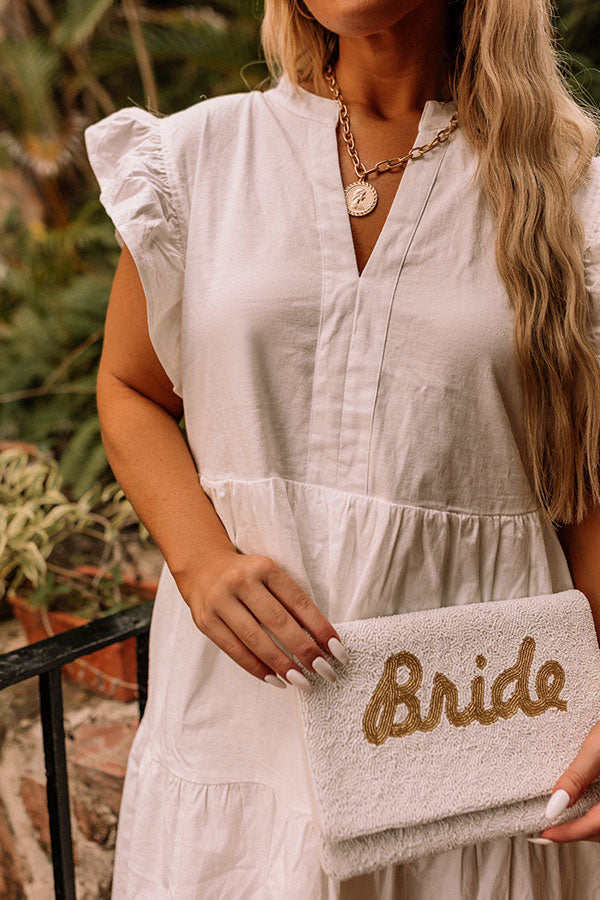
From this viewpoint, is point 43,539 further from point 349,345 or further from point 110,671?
point 349,345

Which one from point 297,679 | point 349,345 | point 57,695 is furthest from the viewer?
point 57,695

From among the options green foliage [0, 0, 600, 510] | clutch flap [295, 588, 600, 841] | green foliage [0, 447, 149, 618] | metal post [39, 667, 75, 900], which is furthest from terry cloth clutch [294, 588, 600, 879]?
green foliage [0, 0, 600, 510]

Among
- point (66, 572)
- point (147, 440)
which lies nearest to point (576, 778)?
point (147, 440)

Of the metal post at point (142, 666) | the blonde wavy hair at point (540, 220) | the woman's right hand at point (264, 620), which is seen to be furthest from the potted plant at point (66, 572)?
the blonde wavy hair at point (540, 220)

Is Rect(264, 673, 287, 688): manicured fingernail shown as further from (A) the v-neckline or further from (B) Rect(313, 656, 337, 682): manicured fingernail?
(A) the v-neckline

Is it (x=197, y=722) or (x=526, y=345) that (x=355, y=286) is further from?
(x=197, y=722)

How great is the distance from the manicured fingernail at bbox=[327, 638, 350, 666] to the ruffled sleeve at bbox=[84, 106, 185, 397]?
0.32 meters

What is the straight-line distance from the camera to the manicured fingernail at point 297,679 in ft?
2.18

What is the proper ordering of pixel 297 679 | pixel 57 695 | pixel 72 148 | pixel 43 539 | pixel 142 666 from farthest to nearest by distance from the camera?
pixel 72 148
pixel 43 539
pixel 142 666
pixel 57 695
pixel 297 679

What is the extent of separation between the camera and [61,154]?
3.73 meters

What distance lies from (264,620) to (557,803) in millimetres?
308

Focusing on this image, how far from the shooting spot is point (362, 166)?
33.1 inches

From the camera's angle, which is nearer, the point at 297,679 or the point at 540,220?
the point at 297,679

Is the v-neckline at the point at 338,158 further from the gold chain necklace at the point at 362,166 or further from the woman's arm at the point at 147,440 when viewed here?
the woman's arm at the point at 147,440
